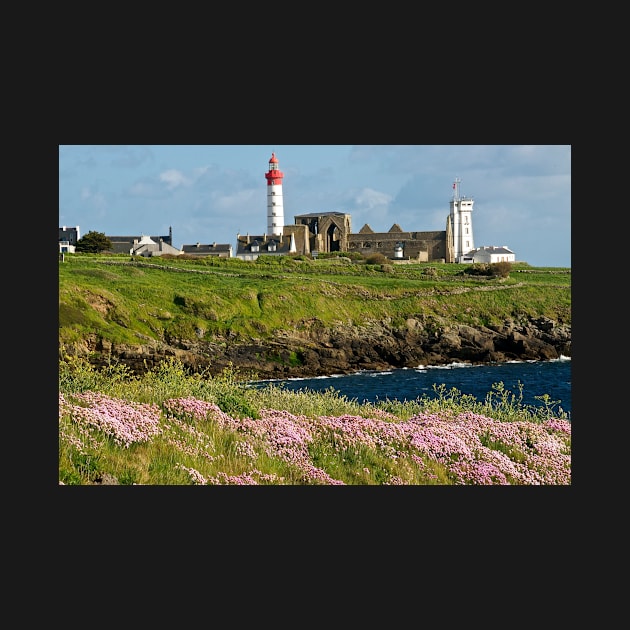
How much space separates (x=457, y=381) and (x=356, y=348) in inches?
188

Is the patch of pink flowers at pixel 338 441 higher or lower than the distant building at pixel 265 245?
lower

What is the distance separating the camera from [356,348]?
2955 cm

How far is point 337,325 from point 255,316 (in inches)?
166

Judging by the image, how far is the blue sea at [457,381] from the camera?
75.6ft

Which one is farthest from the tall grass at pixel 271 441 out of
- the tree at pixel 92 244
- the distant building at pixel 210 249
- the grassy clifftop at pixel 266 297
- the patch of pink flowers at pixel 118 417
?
the distant building at pixel 210 249

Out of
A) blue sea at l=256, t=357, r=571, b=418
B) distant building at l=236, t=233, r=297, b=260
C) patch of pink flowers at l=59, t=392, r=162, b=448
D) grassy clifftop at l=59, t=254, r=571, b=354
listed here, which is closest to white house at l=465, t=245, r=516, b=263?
grassy clifftop at l=59, t=254, r=571, b=354

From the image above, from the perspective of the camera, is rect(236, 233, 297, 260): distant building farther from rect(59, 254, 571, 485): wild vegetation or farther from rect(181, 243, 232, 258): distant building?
rect(59, 254, 571, 485): wild vegetation

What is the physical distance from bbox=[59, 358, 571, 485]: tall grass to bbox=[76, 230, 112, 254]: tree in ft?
91.4

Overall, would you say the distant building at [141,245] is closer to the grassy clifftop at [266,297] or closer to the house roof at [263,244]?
the house roof at [263,244]

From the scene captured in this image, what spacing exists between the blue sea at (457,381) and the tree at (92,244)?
17.4m

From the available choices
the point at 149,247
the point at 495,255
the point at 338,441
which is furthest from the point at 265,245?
the point at 338,441

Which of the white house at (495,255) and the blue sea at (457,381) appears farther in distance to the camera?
the white house at (495,255)

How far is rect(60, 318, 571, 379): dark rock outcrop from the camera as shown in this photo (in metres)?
24.0
